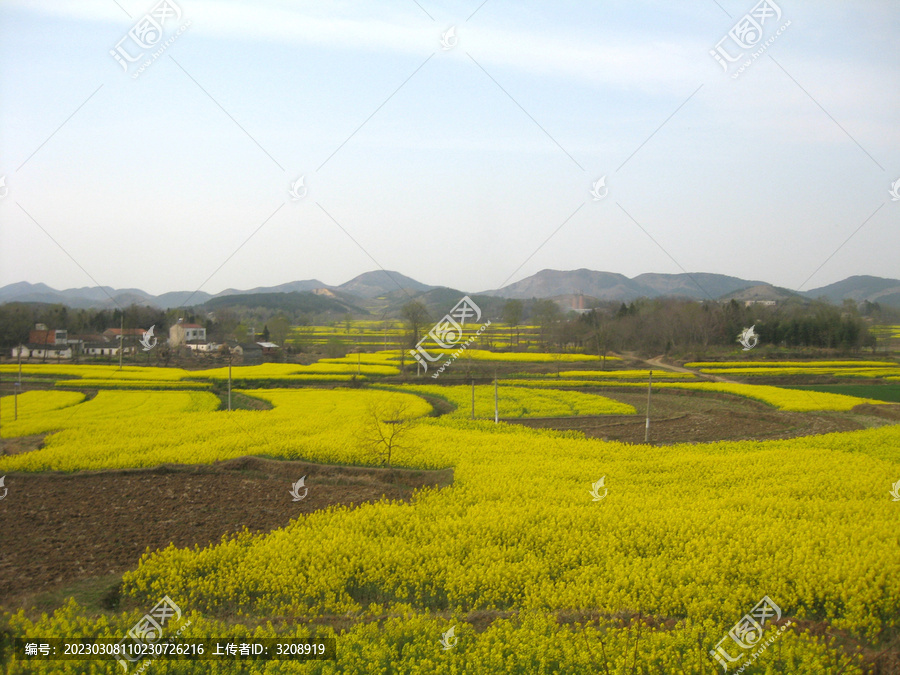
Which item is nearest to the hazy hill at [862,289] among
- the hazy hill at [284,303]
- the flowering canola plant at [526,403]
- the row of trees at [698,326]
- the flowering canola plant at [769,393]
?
the row of trees at [698,326]

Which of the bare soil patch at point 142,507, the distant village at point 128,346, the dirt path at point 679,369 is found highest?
the distant village at point 128,346

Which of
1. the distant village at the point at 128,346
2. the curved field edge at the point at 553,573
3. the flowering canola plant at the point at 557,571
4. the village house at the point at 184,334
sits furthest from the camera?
the village house at the point at 184,334

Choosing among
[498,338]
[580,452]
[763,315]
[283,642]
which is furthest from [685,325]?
[283,642]

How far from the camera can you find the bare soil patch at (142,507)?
1105 centimetres

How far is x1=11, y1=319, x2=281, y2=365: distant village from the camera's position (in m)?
48.4

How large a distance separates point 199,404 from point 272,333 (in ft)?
150

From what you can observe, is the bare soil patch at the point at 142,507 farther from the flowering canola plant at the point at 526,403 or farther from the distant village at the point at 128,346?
the distant village at the point at 128,346

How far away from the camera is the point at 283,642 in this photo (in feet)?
24.3

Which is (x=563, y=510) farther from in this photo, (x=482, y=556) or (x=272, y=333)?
(x=272, y=333)

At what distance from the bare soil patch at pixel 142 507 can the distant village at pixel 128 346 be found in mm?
34017

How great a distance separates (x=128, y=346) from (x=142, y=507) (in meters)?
47.6

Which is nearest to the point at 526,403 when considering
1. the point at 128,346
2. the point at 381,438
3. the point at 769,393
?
the point at 381,438

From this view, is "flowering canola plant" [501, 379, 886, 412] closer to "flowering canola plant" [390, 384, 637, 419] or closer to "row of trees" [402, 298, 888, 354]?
"flowering canola plant" [390, 384, 637, 419]

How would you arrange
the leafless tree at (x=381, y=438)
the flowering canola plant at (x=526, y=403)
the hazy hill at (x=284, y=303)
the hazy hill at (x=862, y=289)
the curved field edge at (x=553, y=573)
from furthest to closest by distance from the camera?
1. the hazy hill at (x=284, y=303)
2. the hazy hill at (x=862, y=289)
3. the flowering canola plant at (x=526, y=403)
4. the leafless tree at (x=381, y=438)
5. the curved field edge at (x=553, y=573)
